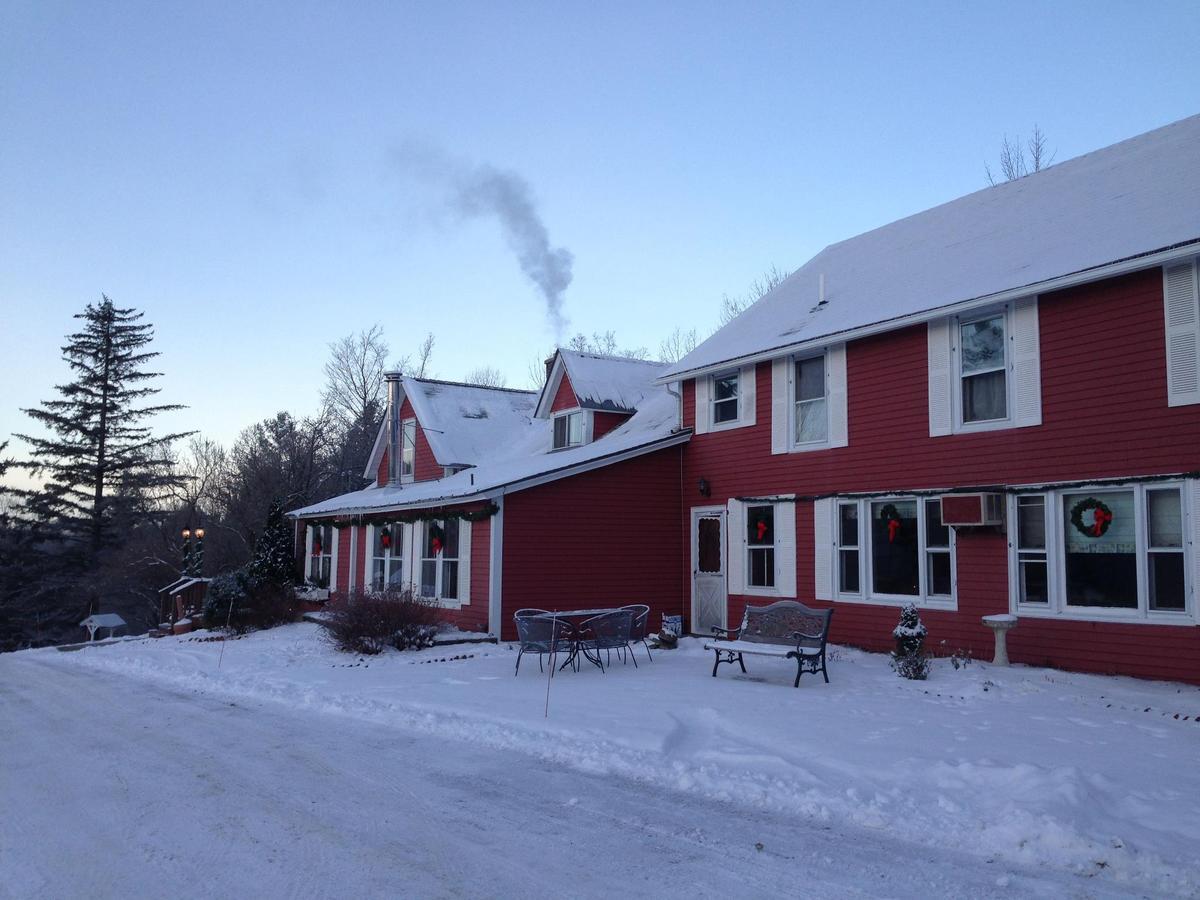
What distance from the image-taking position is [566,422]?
24.2 meters

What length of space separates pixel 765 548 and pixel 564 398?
907cm

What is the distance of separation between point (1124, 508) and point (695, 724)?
6.73 m

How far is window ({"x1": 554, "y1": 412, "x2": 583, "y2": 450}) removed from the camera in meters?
23.7

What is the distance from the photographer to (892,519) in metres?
14.5

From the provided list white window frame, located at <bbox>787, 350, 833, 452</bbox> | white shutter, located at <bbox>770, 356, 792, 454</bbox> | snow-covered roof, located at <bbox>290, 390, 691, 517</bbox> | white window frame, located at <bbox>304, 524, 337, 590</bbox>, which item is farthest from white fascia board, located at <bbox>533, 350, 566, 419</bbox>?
white window frame, located at <bbox>787, 350, 833, 452</bbox>

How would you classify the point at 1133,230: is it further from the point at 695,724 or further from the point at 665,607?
the point at 665,607

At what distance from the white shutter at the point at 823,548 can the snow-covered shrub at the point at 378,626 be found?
695 cm

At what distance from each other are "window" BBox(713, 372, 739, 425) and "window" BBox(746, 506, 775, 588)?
1.95 metres

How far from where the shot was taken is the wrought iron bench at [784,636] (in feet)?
38.3

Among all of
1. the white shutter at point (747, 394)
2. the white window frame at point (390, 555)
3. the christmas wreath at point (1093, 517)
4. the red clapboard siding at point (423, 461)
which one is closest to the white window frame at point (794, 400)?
the white shutter at point (747, 394)

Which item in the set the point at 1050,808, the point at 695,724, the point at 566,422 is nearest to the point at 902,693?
the point at 695,724

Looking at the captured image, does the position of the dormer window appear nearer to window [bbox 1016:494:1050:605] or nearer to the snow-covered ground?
window [bbox 1016:494:1050:605]

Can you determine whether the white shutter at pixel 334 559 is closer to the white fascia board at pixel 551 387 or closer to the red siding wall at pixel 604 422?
the white fascia board at pixel 551 387

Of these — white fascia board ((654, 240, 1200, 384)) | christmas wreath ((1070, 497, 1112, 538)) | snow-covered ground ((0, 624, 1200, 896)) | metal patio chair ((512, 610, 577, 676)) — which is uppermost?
white fascia board ((654, 240, 1200, 384))
